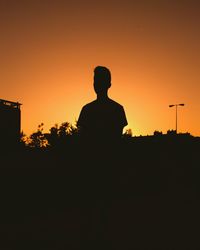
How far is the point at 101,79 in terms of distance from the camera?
4293mm

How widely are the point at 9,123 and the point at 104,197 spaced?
44.1 metres

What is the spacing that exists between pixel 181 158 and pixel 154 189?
6.79ft

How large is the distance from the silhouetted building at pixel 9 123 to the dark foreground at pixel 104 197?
35.0 m

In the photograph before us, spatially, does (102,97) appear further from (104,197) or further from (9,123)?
(9,123)

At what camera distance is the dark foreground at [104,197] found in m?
3.91

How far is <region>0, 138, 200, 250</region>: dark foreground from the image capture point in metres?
3.91

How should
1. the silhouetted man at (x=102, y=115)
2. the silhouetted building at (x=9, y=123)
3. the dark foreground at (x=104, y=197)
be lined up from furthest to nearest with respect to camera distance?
the silhouetted building at (x=9, y=123), the silhouetted man at (x=102, y=115), the dark foreground at (x=104, y=197)

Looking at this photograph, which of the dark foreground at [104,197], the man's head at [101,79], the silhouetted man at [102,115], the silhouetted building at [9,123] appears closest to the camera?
the dark foreground at [104,197]

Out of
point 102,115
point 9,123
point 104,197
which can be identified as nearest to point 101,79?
point 102,115

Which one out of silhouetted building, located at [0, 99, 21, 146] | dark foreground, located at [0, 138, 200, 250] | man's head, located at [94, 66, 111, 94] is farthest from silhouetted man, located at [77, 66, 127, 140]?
silhouetted building, located at [0, 99, 21, 146]

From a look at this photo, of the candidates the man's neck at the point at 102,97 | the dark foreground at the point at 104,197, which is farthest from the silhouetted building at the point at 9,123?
the man's neck at the point at 102,97

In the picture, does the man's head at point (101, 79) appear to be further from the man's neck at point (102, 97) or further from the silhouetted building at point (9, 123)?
the silhouetted building at point (9, 123)

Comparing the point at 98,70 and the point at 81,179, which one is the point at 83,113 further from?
the point at 81,179

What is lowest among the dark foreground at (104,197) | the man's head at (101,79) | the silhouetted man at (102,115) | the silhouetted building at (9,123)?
the dark foreground at (104,197)
